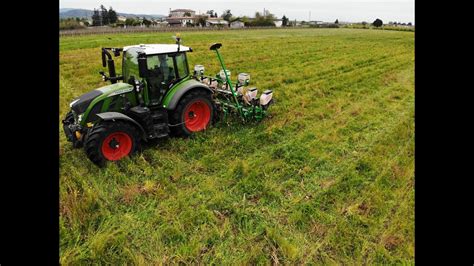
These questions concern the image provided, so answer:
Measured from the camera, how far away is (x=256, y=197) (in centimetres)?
489

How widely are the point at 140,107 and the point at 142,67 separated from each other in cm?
75

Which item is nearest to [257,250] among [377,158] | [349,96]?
[377,158]

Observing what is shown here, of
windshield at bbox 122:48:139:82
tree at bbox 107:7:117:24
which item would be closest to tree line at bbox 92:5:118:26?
tree at bbox 107:7:117:24

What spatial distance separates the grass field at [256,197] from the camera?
3832 millimetres

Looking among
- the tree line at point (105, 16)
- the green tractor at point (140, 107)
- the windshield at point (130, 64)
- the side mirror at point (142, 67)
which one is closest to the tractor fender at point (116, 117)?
the green tractor at point (140, 107)

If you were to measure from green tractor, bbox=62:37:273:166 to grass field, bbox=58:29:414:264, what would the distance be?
315 mm

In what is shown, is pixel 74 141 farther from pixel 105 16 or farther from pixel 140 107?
pixel 105 16

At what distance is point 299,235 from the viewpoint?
4070 mm

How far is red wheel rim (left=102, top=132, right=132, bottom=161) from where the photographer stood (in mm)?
5660

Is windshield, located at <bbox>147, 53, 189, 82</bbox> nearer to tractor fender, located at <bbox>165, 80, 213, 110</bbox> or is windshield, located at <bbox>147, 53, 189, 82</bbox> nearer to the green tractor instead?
the green tractor

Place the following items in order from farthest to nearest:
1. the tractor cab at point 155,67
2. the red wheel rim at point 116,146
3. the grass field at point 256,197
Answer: the tractor cab at point 155,67
the red wheel rim at point 116,146
the grass field at point 256,197

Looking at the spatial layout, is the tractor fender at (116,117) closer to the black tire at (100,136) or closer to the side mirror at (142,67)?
the black tire at (100,136)
